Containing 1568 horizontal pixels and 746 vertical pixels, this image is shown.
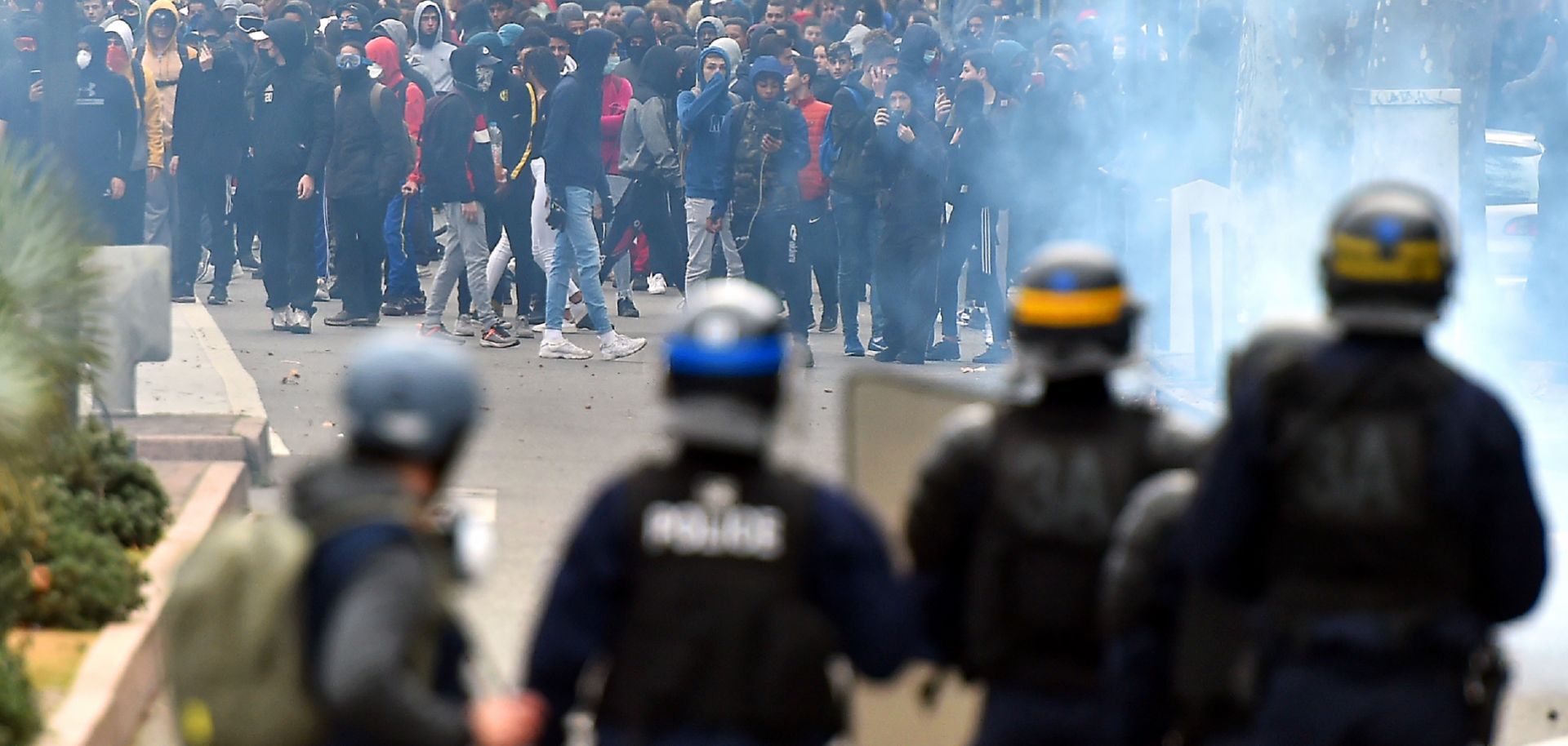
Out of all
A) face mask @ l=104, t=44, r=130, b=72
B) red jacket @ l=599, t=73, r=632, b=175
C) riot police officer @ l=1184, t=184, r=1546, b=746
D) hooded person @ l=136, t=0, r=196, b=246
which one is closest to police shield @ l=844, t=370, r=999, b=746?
riot police officer @ l=1184, t=184, r=1546, b=746

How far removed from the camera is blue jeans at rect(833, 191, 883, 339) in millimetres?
16109

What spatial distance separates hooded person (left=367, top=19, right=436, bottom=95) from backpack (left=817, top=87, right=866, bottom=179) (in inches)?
104

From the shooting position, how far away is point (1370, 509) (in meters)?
3.77

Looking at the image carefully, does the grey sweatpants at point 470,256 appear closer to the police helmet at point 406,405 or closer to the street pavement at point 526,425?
the street pavement at point 526,425

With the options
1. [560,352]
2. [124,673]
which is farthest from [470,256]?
[124,673]

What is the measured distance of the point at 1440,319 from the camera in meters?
3.96

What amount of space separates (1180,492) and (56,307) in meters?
4.39

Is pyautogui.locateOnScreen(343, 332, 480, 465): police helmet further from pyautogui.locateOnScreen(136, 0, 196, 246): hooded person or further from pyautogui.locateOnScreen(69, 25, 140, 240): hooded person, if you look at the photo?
pyautogui.locateOnScreen(136, 0, 196, 246): hooded person

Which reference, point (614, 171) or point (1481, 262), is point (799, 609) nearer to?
point (1481, 262)

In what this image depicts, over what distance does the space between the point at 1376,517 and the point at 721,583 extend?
0.95 metres

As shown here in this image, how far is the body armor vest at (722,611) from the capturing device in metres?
3.53

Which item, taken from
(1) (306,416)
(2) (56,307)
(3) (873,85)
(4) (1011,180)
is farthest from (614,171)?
(2) (56,307)

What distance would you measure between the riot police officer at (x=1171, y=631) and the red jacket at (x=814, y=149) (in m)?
12.3

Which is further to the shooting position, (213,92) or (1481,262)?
(213,92)
